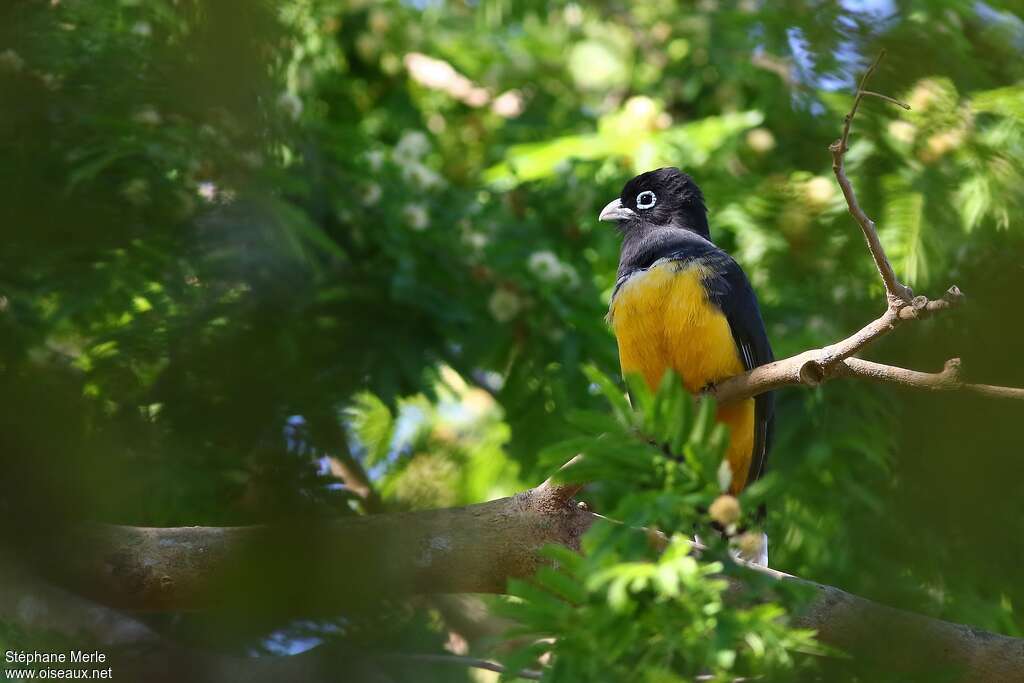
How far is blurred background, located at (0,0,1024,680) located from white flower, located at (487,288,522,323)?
0.8 inches

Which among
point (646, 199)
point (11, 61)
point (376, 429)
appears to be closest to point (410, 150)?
point (646, 199)

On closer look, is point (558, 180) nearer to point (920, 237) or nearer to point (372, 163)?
point (372, 163)

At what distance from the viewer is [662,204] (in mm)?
5793

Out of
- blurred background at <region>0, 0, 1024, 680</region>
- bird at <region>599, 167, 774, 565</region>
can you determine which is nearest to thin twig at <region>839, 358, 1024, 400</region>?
blurred background at <region>0, 0, 1024, 680</region>

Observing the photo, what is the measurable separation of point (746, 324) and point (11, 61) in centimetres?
307

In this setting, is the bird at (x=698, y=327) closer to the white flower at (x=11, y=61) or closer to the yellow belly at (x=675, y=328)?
the yellow belly at (x=675, y=328)

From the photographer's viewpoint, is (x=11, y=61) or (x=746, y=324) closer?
(x=11, y=61)

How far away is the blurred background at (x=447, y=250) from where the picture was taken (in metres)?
3.13

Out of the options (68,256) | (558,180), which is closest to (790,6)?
(558,180)

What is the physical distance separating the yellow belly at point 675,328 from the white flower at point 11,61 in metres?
2.66

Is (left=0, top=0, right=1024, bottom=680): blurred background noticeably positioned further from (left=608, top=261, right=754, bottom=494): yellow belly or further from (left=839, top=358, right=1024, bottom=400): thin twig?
(left=608, top=261, right=754, bottom=494): yellow belly

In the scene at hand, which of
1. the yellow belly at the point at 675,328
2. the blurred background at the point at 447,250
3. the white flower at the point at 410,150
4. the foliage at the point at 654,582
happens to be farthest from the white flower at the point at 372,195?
Answer: the foliage at the point at 654,582

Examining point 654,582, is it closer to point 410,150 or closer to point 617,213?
point 617,213

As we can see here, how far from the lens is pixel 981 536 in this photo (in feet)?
10.6
